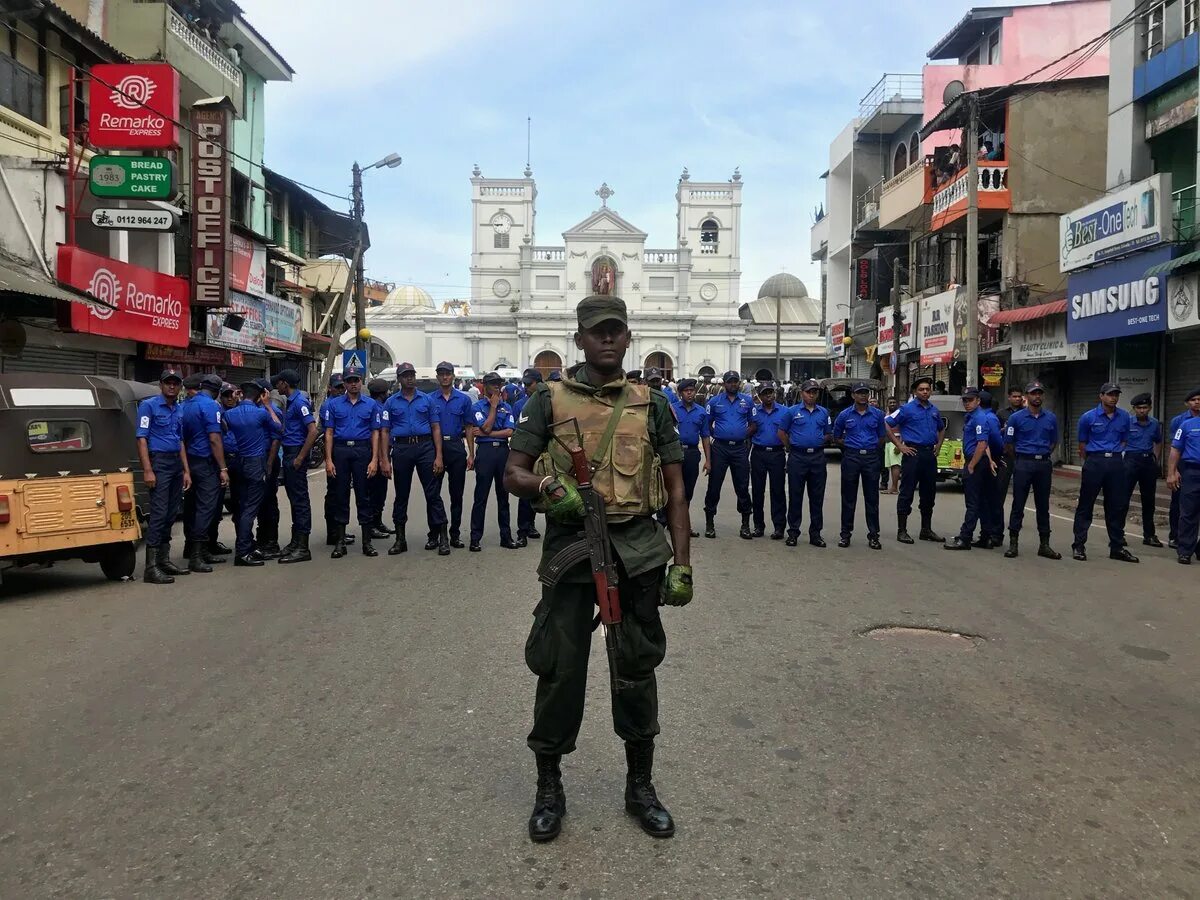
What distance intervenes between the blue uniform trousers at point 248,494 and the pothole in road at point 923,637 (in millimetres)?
5612

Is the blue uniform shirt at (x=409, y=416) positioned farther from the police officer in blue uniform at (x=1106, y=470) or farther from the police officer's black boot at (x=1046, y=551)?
the police officer in blue uniform at (x=1106, y=470)

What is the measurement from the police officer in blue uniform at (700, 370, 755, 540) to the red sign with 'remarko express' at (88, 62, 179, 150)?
11.4 m

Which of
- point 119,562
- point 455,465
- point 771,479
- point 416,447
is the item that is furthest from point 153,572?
point 771,479

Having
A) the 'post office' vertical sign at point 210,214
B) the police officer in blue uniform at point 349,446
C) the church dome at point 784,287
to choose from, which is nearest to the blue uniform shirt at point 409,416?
the police officer in blue uniform at point 349,446

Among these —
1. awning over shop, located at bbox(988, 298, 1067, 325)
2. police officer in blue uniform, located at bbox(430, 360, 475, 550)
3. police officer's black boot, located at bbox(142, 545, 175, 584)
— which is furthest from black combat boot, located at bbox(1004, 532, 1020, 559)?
awning over shop, located at bbox(988, 298, 1067, 325)

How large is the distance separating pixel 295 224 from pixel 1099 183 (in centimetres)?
2451

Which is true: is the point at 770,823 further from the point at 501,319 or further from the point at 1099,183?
the point at 501,319

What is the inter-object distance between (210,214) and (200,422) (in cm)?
1321

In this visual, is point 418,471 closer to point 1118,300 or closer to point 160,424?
point 160,424

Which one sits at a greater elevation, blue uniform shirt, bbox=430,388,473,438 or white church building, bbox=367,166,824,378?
white church building, bbox=367,166,824,378

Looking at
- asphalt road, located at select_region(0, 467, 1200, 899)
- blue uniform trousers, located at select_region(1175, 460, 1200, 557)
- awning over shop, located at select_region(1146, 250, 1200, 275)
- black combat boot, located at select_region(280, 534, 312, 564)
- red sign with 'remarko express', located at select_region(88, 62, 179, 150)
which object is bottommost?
asphalt road, located at select_region(0, 467, 1200, 899)

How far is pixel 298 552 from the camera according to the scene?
8.80 meters

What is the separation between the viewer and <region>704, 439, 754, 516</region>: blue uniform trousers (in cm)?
1041

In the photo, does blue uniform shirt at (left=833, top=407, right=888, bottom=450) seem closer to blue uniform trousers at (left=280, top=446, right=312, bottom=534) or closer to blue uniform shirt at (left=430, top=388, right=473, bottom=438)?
blue uniform shirt at (left=430, top=388, right=473, bottom=438)
